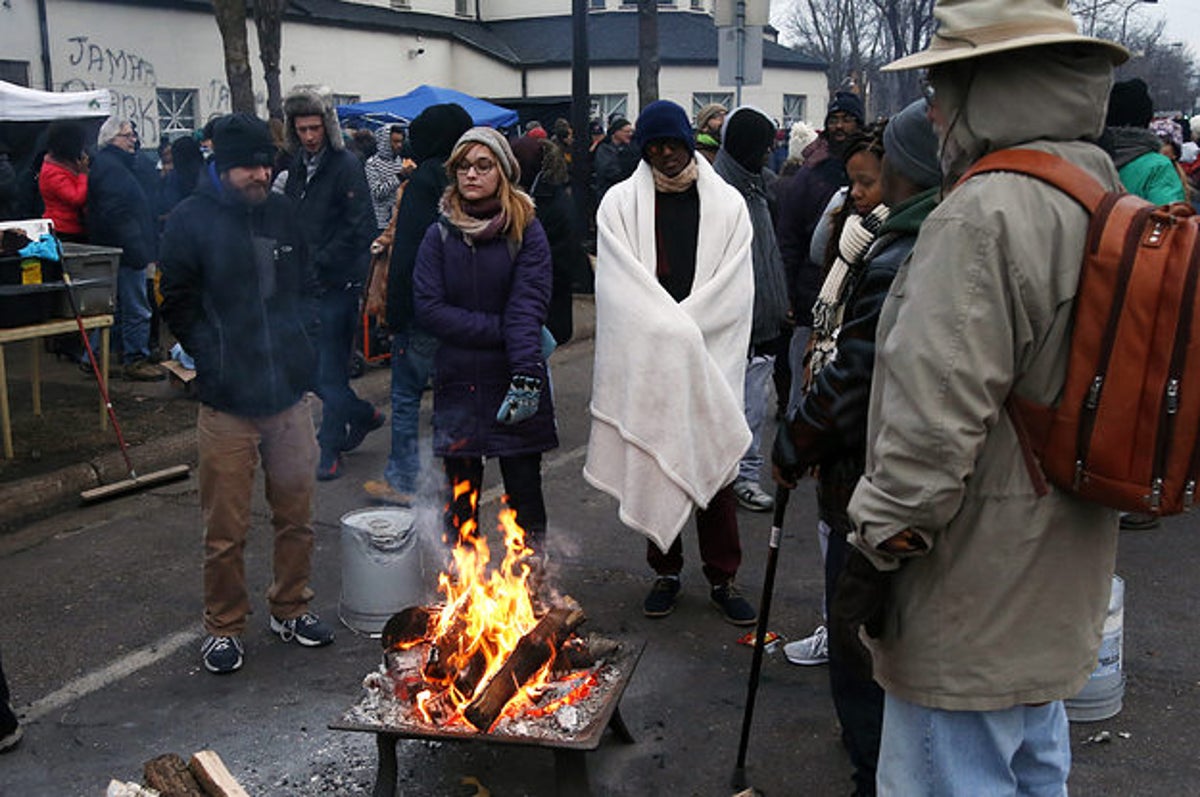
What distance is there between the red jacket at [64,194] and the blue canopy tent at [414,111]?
399 inches

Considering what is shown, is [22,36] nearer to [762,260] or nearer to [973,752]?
[762,260]

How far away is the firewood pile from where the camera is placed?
337 centimetres

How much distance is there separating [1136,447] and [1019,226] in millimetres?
470

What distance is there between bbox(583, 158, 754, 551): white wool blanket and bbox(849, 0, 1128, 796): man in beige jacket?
7.91 feet

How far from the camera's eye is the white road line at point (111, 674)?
4383 mm

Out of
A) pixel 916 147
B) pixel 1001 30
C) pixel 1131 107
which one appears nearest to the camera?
pixel 1001 30

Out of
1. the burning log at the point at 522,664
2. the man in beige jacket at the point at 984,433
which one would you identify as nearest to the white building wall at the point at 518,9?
the burning log at the point at 522,664

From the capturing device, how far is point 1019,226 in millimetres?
2121

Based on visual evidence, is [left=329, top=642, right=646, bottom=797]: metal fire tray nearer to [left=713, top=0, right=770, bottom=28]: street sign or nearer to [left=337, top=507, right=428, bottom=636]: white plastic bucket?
[left=337, top=507, right=428, bottom=636]: white plastic bucket

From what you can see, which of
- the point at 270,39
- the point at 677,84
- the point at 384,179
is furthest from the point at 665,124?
the point at 677,84

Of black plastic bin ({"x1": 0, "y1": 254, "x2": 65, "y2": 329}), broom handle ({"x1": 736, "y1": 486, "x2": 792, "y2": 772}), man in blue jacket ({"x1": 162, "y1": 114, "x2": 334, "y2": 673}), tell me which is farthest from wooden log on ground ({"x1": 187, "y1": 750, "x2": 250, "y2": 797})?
black plastic bin ({"x1": 0, "y1": 254, "x2": 65, "y2": 329})

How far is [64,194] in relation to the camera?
31.7 ft

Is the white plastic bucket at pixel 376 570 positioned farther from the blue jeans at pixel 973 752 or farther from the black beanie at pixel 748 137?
the blue jeans at pixel 973 752

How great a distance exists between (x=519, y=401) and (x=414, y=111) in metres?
16.7
